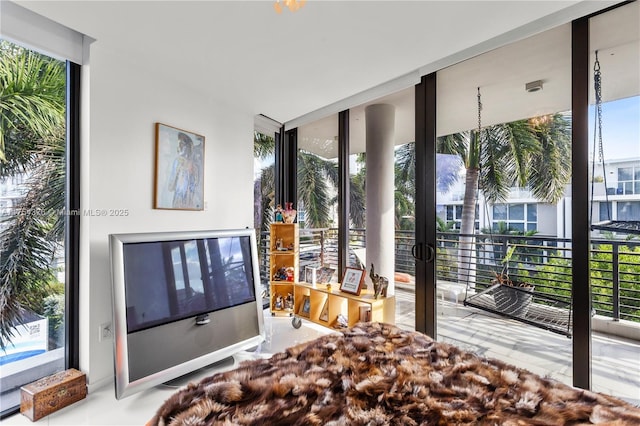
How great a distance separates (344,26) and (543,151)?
159 centimetres

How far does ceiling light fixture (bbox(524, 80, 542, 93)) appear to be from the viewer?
2.15 meters

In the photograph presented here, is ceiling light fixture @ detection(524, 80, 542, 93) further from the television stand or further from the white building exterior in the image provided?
the television stand

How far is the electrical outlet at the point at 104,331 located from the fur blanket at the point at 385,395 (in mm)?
1326

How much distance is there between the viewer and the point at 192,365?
2172mm

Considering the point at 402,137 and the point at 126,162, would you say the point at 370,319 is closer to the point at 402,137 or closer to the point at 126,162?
the point at 402,137

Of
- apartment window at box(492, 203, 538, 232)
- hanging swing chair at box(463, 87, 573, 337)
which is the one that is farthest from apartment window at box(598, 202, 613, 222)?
hanging swing chair at box(463, 87, 573, 337)

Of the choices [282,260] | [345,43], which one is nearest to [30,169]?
[345,43]

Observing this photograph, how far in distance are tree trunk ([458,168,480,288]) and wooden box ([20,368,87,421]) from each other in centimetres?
282

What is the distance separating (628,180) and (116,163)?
3.32 meters

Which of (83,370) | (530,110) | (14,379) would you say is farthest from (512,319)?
(14,379)

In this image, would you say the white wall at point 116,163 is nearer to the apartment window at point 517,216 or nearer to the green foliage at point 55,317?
the green foliage at point 55,317

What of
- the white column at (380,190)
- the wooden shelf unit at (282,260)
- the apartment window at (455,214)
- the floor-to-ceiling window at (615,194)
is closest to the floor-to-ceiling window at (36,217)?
the wooden shelf unit at (282,260)

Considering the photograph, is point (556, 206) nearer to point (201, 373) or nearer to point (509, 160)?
point (509, 160)

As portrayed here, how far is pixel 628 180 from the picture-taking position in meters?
1.80
